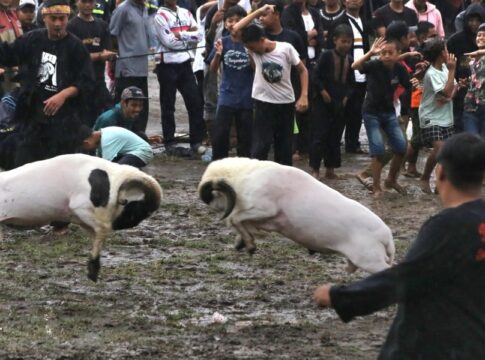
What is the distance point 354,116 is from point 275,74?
132 inches

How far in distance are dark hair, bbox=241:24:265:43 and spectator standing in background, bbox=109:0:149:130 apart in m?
2.96

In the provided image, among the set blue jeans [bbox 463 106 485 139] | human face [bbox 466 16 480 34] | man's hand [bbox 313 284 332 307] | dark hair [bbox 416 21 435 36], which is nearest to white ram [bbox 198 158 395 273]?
man's hand [bbox 313 284 332 307]

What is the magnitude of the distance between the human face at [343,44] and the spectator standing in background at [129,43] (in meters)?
2.44

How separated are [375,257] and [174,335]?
53.1 inches

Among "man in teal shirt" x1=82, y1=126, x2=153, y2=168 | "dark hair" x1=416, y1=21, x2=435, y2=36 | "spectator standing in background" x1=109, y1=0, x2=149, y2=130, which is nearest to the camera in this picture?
"man in teal shirt" x1=82, y1=126, x2=153, y2=168

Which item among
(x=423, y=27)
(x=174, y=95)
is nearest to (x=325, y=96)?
(x=174, y=95)

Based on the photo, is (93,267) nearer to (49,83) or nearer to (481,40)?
(49,83)

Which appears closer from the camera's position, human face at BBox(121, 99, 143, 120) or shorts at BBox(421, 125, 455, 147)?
human face at BBox(121, 99, 143, 120)

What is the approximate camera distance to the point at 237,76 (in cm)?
1380

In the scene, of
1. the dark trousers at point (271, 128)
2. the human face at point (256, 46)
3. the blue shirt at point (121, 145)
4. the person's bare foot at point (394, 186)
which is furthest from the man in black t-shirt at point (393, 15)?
the blue shirt at point (121, 145)

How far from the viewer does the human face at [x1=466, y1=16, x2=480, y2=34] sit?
15523 mm

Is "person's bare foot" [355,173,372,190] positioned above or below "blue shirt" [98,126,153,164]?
below

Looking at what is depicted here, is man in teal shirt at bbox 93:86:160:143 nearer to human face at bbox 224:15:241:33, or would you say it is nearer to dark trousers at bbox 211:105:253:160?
dark trousers at bbox 211:105:253:160

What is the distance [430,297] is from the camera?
491cm
